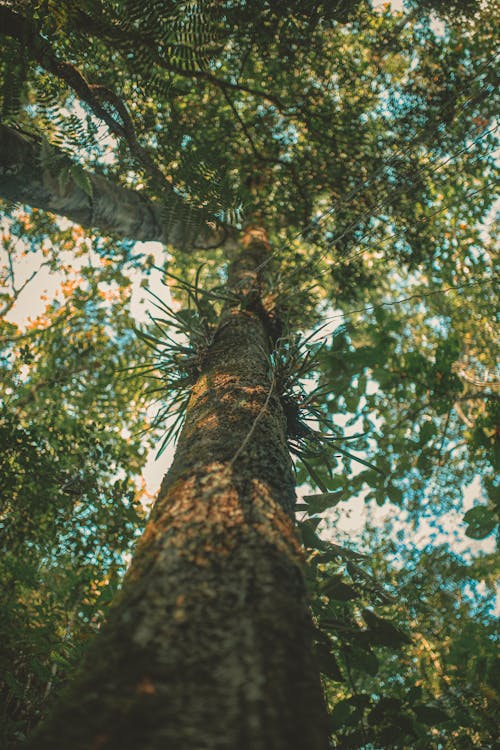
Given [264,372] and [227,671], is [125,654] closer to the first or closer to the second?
[227,671]

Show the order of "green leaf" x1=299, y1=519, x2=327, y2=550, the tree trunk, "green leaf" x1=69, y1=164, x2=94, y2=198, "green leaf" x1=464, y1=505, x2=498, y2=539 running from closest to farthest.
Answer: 1. the tree trunk
2. "green leaf" x1=299, y1=519, x2=327, y2=550
3. "green leaf" x1=69, y1=164, x2=94, y2=198
4. "green leaf" x1=464, y1=505, x2=498, y2=539

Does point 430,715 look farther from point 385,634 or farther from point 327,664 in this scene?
point 327,664

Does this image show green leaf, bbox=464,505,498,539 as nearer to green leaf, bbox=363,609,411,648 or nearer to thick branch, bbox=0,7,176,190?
green leaf, bbox=363,609,411,648

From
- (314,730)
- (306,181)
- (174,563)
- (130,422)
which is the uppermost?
(306,181)

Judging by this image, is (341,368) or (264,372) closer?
(264,372)

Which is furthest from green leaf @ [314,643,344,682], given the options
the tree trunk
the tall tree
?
the tree trunk

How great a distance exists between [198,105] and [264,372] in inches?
132

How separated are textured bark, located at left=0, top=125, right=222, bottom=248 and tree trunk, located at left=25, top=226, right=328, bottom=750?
1970 millimetres

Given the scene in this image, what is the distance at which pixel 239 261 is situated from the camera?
276cm

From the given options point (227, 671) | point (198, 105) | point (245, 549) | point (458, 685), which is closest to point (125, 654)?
point (227, 671)

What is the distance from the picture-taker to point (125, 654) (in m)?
0.52

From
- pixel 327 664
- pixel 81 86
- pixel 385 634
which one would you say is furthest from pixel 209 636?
pixel 81 86

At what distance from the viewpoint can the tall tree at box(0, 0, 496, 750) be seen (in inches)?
19.7

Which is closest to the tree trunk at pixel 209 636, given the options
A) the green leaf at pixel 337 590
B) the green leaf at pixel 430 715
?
the green leaf at pixel 337 590
